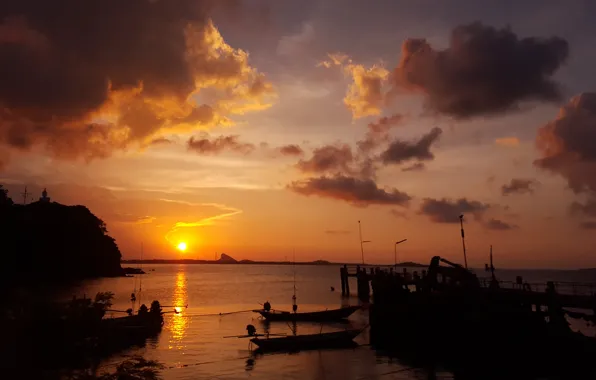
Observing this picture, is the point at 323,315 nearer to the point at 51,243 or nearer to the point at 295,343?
the point at 295,343

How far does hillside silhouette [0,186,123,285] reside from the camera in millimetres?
130500

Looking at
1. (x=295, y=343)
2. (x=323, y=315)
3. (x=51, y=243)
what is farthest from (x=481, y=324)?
(x=51, y=243)

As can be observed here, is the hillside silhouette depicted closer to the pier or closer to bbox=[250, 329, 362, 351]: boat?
bbox=[250, 329, 362, 351]: boat

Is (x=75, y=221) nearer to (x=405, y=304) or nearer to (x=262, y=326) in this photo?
(x=262, y=326)

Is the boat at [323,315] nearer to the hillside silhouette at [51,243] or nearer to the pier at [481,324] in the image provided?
the pier at [481,324]

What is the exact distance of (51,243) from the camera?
521 feet

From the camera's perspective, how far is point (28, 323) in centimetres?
1284

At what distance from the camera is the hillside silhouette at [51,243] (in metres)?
130

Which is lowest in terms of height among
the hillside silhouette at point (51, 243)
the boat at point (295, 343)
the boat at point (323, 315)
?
the boat at point (295, 343)

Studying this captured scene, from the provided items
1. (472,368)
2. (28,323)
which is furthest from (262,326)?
(28,323)

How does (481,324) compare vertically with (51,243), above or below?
below

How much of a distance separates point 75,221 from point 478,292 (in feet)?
558

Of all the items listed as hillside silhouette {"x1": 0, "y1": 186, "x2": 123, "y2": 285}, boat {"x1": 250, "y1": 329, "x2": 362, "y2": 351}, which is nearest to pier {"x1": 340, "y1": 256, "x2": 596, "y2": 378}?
boat {"x1": 250, "y1": 329, "x2": 362, "y2": 351}

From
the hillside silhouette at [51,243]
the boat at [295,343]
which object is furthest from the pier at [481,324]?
the hillside silhouette at [51,243]
